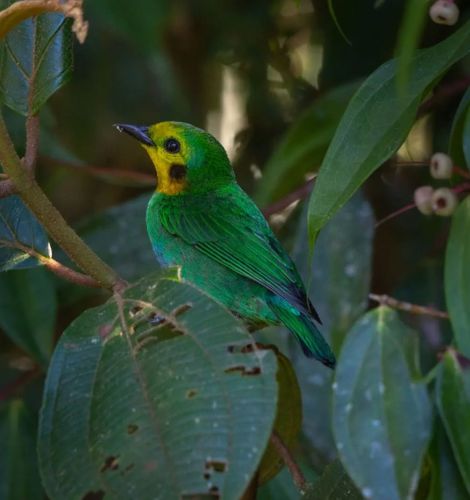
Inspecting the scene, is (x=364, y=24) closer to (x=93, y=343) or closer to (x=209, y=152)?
(x=209, y=152)

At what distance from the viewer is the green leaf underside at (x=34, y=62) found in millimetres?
1938

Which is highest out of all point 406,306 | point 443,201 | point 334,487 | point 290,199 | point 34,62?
point 34,62

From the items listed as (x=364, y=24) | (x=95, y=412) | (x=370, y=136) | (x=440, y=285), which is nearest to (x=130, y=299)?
(x=95, y=412)

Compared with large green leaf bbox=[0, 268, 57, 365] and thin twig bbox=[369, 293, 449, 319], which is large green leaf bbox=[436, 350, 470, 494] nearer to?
thin twig bbox=[369, 293, 449, 319]

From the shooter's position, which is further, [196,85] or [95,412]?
[196,85]

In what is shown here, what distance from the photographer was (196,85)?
165 inches

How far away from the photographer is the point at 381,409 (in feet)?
4.89

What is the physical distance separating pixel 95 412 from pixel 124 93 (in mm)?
2614

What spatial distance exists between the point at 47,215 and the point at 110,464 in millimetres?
403

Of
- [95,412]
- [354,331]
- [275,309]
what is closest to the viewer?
[354,331]

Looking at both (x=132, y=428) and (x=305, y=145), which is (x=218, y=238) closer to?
(x=305, y=145)

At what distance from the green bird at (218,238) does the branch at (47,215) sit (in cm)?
52

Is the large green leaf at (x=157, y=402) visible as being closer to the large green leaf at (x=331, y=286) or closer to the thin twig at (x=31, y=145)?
the thin twig at (x=31, y=145)

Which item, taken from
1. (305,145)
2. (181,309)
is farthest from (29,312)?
(181,309)
